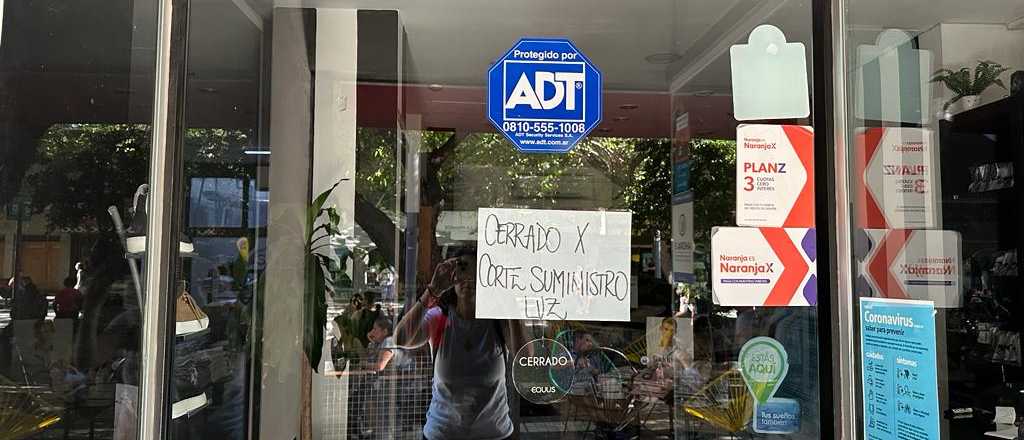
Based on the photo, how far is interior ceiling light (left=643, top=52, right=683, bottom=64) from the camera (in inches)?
103

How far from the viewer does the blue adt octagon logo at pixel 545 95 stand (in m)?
2.25

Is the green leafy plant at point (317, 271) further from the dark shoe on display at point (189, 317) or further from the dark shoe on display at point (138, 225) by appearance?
the dark shoe on display at point (138, 225)

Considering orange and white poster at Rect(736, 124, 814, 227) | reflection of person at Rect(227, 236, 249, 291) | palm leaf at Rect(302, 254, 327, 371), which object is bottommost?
palm leaf at Rect(302, 254, 327, 371)

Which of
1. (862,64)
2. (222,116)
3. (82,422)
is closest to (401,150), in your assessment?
(222,116)

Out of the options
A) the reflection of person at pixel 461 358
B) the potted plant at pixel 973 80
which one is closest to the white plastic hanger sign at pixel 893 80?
the potted plant at pixel 973 80

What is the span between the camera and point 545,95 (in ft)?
7.29

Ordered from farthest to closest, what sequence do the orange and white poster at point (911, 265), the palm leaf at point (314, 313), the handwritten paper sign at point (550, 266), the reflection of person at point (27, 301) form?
the palm leaf at point (314, 313), the handwritten paper sign at point (550, 266), the orange and white poster at point (911, 265), the reflection of person at point (27, 301)

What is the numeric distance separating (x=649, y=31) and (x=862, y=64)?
74cm

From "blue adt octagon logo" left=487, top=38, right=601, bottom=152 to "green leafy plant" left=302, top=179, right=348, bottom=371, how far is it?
2.39 feet

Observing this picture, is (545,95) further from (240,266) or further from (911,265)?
(911,265)

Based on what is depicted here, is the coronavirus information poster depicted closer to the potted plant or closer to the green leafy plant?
the green leafy plant

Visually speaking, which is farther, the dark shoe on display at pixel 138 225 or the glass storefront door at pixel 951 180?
the glass storefront door at pixel 951 180

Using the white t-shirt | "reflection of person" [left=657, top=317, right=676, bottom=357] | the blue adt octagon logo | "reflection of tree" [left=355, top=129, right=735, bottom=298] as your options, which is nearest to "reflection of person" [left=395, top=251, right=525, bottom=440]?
the white t-shirt

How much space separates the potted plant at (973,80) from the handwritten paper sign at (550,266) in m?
2.25
